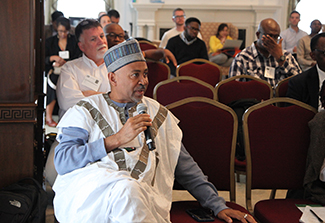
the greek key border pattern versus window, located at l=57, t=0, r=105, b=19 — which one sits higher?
window, located at l=57, t=0, r=105, b=19

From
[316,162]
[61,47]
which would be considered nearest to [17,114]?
[316,162]

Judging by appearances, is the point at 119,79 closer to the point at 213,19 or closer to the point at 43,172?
the point at 43,172

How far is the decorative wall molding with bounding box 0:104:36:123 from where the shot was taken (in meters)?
2.04

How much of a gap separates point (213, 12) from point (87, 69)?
24.4 feet

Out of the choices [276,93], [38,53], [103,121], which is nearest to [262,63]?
[276,93]

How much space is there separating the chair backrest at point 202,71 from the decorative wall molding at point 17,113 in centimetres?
208

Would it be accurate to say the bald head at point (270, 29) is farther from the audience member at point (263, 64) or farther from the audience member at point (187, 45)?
the audience member at point (187, 45)

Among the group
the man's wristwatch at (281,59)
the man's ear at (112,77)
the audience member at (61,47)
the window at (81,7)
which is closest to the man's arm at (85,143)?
the man's ear at (112,77)

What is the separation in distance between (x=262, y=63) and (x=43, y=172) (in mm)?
2459

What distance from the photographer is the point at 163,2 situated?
9.52 m

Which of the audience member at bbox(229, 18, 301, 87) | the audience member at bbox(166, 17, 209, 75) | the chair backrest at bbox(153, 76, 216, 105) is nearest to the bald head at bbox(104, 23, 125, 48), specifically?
the chair backrest at bbox(153, 76, 216, 105)

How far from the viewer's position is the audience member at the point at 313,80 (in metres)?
2.72

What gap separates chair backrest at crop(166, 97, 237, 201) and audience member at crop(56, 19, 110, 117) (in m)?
1.02

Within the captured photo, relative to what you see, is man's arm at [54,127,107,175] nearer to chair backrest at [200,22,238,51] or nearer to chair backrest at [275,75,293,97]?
chair backrest at [275,75,293,97]
